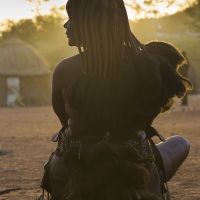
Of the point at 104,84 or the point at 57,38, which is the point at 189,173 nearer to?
the point at 104,84

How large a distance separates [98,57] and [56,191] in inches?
29.2

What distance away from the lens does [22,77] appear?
26953 millimetres

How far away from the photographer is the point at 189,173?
6.21m

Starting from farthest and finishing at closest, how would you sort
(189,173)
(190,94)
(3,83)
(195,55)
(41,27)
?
(41,27) → (195,55) → (190,94) → (3,83) → (189,173)

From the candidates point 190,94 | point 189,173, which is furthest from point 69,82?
point 190,94

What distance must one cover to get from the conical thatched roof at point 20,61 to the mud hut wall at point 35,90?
1.11ft

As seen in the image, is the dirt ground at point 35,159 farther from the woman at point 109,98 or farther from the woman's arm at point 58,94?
the woman at point 109,98

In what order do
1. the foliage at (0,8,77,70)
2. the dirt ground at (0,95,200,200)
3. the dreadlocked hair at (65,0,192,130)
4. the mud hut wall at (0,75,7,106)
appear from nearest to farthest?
the dreadlocked hair at (65,0,192,130) < the dirt ground at (0,95,200,200) < the mud hut wall at (0,75,7,106) < the foliage at (0,8,77,70)

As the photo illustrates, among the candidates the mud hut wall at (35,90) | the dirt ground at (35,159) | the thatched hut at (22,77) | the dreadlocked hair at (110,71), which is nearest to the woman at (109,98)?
the dreadlocked hair at (110,71)

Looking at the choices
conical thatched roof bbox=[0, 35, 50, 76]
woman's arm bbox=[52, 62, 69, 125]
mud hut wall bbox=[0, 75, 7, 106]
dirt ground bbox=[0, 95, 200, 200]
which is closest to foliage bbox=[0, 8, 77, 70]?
conical thatched roof bbox=[0, 35, 50, 76]

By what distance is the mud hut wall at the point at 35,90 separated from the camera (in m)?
26.8

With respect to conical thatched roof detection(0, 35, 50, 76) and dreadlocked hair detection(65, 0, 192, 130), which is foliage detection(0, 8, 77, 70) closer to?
conical thatched roof detection(0, 35, 50, 76)

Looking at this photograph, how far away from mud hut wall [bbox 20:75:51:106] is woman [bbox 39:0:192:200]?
2404 centimetres

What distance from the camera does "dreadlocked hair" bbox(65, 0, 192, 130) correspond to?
106 inches
